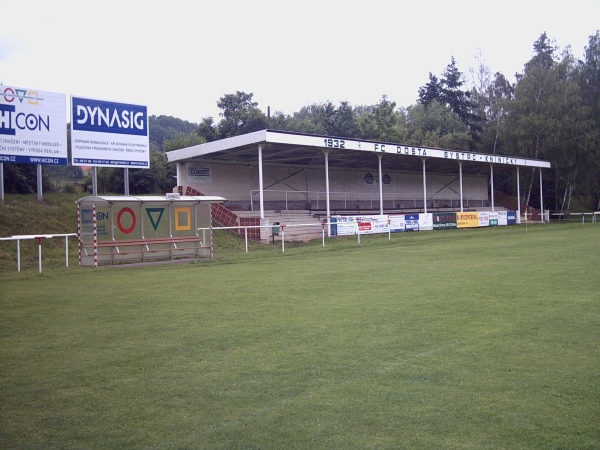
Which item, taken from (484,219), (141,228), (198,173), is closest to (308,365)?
(141,228)

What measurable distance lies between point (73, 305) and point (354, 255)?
473 inches

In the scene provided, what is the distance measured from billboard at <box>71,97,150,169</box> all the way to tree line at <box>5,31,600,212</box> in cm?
1347

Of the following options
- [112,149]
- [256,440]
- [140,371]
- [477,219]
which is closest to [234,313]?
[140,371]

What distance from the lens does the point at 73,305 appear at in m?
10.4

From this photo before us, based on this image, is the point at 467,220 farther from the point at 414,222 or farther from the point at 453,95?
the point at 453,95

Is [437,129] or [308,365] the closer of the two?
[308,365]

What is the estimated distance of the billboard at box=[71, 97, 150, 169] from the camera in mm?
24531

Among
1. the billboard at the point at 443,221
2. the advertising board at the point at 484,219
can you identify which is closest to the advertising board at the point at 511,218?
the advertising board at the point at 484,219

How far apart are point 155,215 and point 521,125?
4201 centimetres

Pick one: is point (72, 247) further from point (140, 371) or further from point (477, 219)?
point (477, 219)

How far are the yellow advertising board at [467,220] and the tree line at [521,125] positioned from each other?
56.8 ft

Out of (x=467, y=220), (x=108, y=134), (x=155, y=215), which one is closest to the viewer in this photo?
(x=155, y=215)

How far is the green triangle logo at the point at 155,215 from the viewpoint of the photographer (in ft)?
66.8

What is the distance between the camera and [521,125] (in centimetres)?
5234
